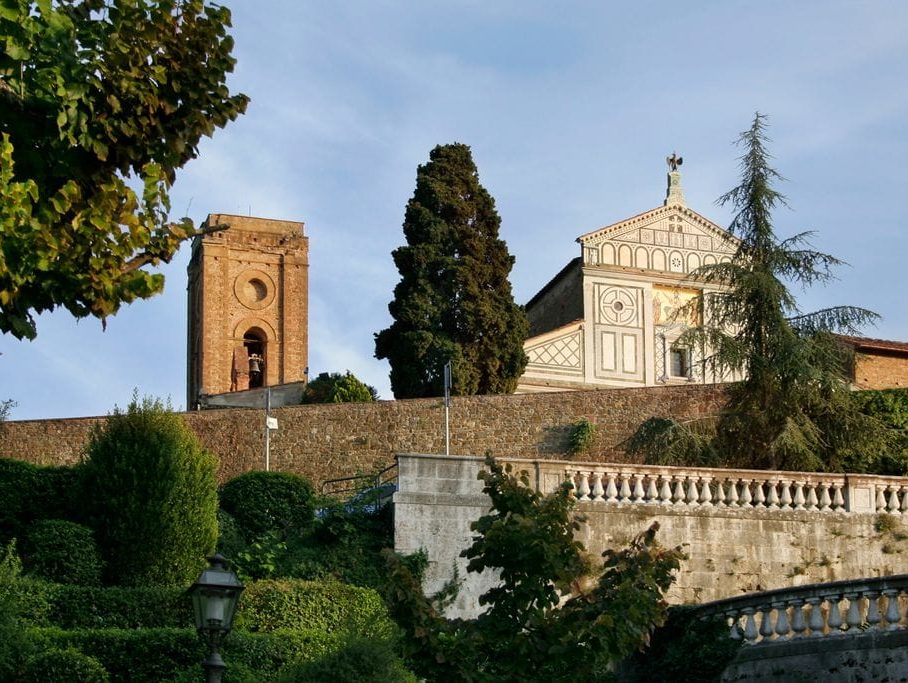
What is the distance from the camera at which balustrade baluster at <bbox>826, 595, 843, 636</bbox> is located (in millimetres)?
18562

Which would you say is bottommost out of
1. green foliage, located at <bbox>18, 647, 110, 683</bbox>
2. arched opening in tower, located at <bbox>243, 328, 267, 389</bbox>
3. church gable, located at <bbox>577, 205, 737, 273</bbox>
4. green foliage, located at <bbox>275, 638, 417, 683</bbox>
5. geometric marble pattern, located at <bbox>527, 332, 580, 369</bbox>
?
green foliage, located at <bbox>18, 647, 110, 683</bbox>

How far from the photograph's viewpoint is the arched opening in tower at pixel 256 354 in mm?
68375

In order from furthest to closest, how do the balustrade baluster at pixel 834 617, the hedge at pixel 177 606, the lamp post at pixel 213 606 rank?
1. the hedge at pixel 177 606
2. the balustrade baluster at pixel 834 617
3. the lamp post at pixel 213 606

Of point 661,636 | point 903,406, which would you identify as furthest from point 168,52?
point 903,406

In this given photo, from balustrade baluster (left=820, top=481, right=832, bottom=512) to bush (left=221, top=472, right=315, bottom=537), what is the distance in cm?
859

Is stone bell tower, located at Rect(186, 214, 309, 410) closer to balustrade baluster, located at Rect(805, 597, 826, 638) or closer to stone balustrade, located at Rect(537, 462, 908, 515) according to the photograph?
stone balustrade, located at Rect(537, 462, 908, 515)

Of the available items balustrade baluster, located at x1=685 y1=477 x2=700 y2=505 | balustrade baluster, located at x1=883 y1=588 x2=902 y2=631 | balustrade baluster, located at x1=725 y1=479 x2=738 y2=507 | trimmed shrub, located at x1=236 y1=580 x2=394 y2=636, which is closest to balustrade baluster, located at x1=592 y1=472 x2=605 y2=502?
balustrade baluster, located at x1=685 y1=477 x2=700 y2=505

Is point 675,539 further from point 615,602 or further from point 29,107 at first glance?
point 29,107

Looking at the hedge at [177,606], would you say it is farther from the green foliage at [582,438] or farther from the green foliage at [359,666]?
the green foliage at [582,438]

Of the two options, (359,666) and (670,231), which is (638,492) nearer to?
(359,666)

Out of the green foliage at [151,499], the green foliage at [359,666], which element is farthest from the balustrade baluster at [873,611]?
the green foliage at [151,499]

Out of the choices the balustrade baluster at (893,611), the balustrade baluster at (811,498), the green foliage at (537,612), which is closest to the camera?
the green foliage at (537,612)

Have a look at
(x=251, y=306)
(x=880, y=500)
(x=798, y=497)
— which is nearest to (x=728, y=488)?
(x=798, y=497)

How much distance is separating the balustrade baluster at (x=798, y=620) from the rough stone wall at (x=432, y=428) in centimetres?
1582
